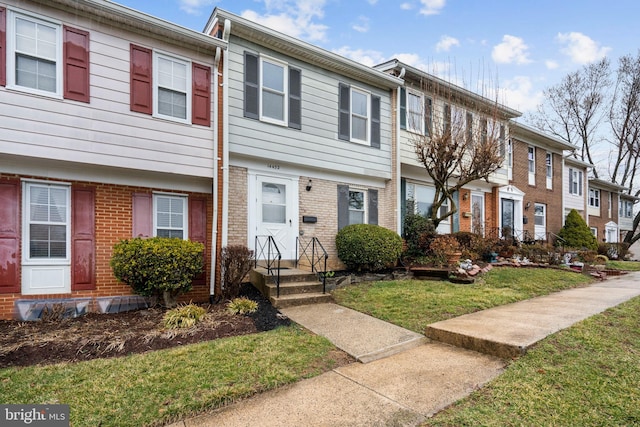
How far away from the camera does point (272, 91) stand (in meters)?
8.30

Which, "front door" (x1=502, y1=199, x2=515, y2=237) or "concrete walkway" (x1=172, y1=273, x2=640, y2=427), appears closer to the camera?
"concrete walkway" (x1=172, y1=273, x2=640, y2=427)

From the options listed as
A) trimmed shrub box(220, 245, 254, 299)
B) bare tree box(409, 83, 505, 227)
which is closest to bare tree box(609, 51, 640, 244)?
bare tree box(409, 83, 505, 227)

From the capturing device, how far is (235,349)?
419 cm

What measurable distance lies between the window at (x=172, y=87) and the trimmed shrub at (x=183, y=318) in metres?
3.96

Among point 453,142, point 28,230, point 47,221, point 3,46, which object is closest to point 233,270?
point 47,221

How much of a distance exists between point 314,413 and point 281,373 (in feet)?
2.51

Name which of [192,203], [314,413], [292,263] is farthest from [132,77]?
[314,413]

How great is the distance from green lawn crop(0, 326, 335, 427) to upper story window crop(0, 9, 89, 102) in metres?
4.64

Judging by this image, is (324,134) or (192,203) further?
(324,134)

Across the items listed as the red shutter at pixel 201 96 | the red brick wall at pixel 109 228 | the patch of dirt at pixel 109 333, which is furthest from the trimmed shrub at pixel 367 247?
the red brick wall at pixel 109 228

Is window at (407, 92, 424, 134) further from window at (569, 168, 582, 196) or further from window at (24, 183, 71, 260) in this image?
window at (569, 168, 582, 196)

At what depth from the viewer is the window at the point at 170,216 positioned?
7.13 m

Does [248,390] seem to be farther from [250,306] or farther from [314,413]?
[250,306]

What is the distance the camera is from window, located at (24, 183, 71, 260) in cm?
600
